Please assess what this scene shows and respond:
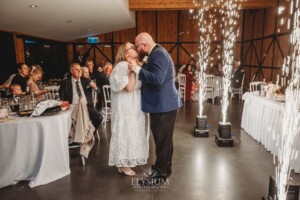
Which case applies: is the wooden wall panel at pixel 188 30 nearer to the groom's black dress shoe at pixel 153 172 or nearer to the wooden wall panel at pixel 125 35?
the wooden wall panel at pixel 125 35

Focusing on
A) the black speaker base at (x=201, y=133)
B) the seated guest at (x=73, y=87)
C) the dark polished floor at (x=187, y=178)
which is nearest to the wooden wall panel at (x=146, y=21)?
the black speaker base at (x=201, y=133)

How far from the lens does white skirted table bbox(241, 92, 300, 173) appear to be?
12.4ft

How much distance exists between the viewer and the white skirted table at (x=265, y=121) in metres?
3.77

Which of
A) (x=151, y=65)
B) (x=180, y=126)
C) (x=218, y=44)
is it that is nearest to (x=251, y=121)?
(x=180, y=126)

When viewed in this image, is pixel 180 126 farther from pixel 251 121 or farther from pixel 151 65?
pixel 151 65

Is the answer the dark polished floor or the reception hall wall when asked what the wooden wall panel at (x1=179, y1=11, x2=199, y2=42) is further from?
the dark polished floor

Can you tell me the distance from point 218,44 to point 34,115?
34.8 feet

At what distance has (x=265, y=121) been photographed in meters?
4.23

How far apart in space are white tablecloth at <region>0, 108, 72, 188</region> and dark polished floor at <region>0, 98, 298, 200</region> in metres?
0.13

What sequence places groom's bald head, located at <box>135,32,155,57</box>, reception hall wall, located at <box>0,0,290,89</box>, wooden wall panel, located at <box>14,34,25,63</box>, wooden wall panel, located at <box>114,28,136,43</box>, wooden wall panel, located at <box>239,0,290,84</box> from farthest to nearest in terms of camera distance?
wooden wall panel, located at <box>114,28,136,43</box>, reception hall wall, located at <box>0,0,290,89</box>, wooden wall panel, located at <box>239,0,290,84</box>, wooden wall panel, located at <box>14,34,25,63</box>, groom's bald head, located at <box>135,32,155,57</box>

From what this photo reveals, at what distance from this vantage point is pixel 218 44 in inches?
472

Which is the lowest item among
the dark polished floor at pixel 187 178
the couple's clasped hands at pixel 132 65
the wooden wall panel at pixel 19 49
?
the dark polished floor at pixel 187 178

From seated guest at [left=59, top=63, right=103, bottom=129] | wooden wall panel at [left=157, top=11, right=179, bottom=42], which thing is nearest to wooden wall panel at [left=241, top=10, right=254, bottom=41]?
wooden wall panel at [left=157, top=11, right=179, bottom=42]

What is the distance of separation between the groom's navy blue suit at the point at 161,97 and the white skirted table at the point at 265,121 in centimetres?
159
